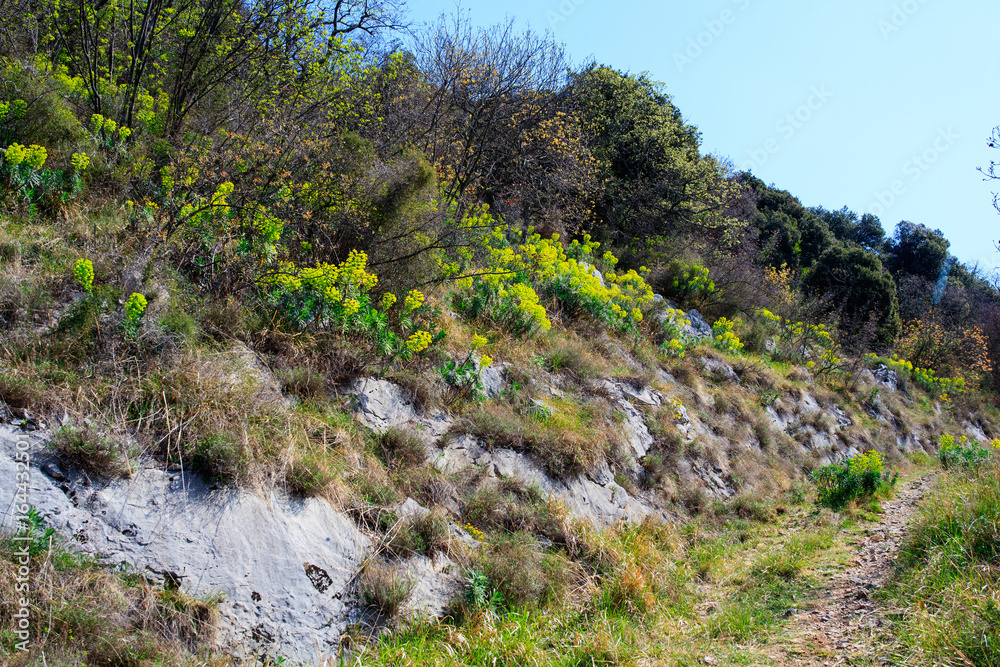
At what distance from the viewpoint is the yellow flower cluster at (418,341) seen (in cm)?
577

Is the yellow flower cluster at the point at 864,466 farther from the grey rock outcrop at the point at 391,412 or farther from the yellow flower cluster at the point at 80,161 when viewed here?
the yellow flower cluster at the point at 80,161

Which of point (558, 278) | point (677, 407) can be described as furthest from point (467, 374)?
point (677, 407)

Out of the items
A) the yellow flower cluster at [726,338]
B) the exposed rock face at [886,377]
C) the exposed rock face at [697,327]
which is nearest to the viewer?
the exposed rock face at [697,327]

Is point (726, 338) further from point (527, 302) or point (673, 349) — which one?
point (527, 302)

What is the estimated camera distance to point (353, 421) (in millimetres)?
5035

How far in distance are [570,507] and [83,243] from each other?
502 cm

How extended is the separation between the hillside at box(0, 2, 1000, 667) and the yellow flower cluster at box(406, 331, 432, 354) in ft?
0.11

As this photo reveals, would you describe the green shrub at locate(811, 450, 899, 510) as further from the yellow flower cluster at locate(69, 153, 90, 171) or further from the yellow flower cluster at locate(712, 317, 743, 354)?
the yellow flower cluster at locate(69, 153, 90, 171)

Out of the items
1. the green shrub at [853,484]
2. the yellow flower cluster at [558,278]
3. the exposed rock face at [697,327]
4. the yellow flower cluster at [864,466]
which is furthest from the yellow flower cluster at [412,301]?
the exposed rock face at [697,327]

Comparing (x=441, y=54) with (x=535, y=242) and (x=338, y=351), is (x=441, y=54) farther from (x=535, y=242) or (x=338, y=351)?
(x=338, y=351)

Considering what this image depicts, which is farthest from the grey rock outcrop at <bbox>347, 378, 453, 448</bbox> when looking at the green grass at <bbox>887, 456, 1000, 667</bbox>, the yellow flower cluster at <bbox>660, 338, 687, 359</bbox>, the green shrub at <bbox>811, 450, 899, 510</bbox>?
the green shrub at <bbox>811, 450, 899, 510</bbox>
